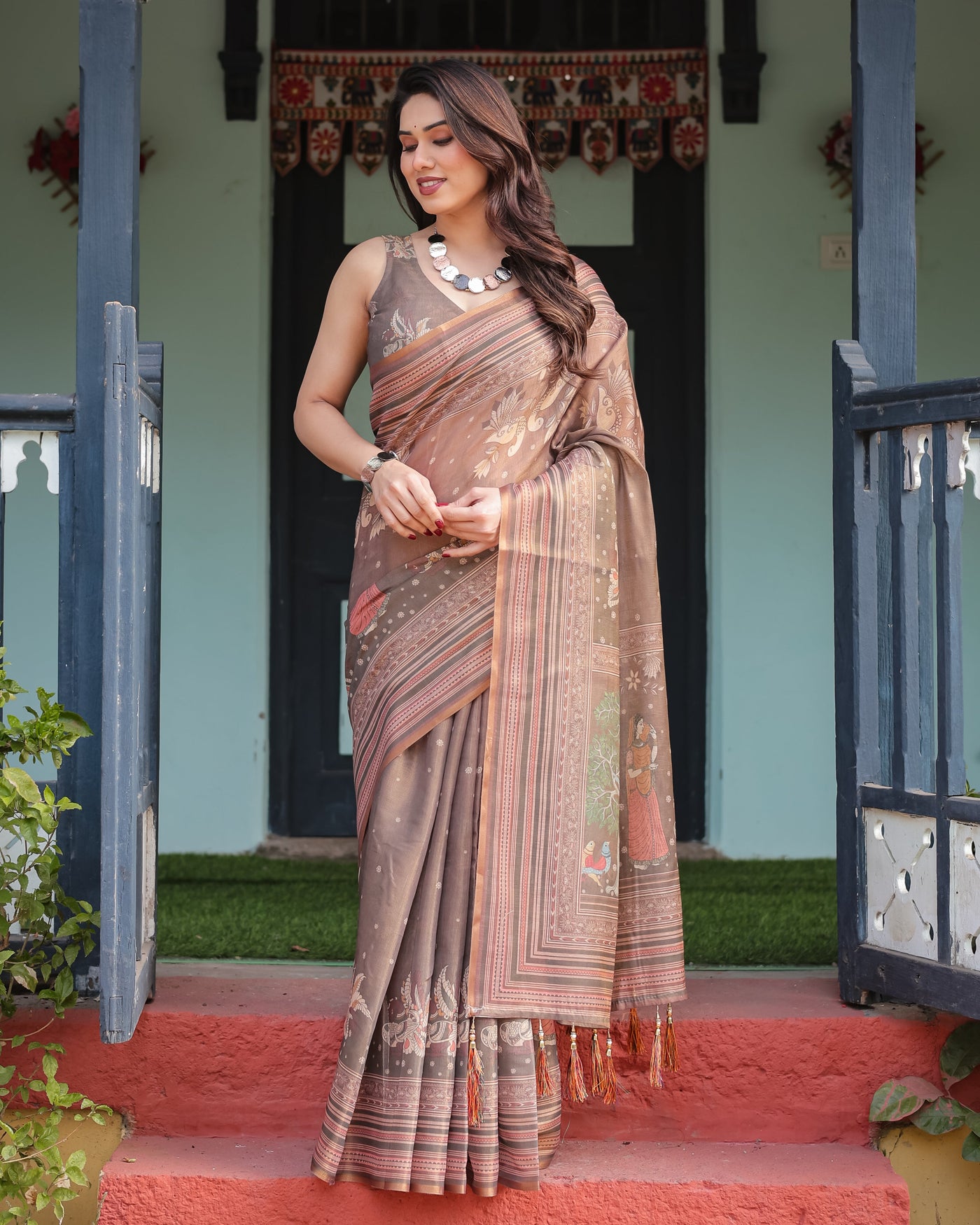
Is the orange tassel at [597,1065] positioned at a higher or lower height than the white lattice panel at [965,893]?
lower

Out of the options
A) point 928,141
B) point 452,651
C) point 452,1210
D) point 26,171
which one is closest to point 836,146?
point 928,141

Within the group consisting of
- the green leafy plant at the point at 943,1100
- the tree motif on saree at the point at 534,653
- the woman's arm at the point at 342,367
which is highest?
the woman's arm at the point at 342,367

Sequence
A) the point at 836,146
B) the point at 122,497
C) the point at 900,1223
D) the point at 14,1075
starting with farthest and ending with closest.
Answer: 1. the point at 836,146
2. the point at 14,1075
3. the point at 900,1223
4. the point at 122,497

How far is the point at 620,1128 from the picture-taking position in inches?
104

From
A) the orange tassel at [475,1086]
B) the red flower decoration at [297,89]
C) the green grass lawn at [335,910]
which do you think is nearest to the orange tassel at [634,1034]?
the orange tassel at [475,1086]

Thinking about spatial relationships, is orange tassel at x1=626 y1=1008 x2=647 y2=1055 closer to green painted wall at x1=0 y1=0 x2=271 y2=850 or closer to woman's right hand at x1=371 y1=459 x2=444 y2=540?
woman's right hand at x1=371 y1=459 x2=444 y2=540

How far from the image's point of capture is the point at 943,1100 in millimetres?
2590

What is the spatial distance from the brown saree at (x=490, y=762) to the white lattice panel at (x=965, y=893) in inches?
20.3

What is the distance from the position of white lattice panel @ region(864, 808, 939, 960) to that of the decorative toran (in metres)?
2.88

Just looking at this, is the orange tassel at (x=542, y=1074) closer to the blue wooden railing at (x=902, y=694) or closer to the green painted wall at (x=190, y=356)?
the blue wooden railing at (x=902, y=694)

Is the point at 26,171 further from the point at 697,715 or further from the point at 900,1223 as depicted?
the point at 900,1223

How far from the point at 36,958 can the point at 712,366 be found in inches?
124

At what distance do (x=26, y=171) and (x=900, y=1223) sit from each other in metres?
4.21

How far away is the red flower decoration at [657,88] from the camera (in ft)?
15.5
